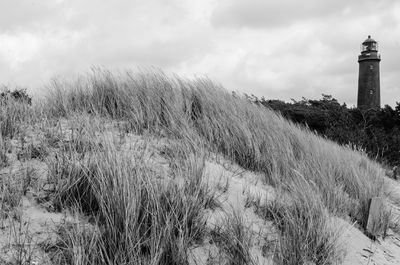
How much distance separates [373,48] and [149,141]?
3677 centimetres

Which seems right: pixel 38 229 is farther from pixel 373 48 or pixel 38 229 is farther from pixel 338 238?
pixel 373 48

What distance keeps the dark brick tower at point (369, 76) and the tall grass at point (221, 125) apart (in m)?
31.6

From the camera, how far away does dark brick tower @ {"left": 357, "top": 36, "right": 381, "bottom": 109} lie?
3575 centimetres

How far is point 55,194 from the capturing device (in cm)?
292

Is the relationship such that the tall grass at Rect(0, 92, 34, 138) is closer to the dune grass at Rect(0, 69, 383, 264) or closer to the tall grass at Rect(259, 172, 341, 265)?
the dune grass at Rect(0, 69, 383, 264)

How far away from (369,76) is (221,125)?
34.3 meters

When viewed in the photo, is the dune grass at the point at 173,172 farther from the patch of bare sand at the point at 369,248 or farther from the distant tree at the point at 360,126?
the distant tree at the point at 360,126

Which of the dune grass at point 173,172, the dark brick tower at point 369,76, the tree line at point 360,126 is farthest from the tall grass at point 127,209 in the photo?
the dark brick tower at point 369,76

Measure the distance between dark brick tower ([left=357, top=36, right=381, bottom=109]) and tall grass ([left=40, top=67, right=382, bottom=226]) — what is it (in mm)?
31564

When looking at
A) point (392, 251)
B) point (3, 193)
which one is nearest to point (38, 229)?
Answer: point (3, 193)

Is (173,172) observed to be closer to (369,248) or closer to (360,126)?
(369,248)

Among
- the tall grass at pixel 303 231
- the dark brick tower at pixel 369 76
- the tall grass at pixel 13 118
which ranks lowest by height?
the tall grass at pixel 303 231

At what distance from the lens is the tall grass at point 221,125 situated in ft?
15.7

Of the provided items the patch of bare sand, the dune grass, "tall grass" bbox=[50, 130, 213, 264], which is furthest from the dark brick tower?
"tall grass" bbox=[50, 130, 213, 264]
